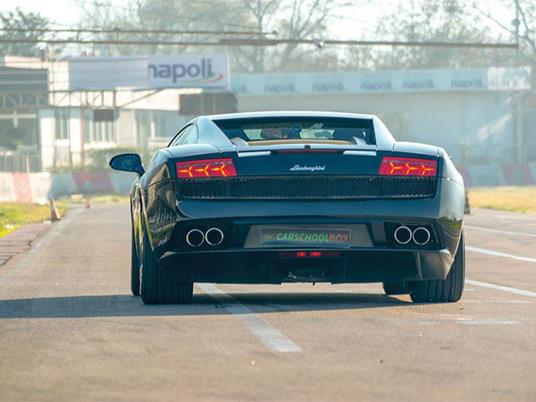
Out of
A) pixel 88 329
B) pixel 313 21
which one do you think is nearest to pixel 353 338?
pixel 88 329

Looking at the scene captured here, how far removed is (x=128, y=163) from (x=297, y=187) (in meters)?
2.05

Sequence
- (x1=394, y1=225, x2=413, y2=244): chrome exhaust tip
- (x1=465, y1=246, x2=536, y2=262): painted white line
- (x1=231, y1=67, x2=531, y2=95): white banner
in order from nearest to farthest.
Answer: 1. (x1=394, y1=225, x2=413, y2=244): chrome exhaust tip
2. (x1=465, y1=246, x2=536, y2=262): painted white line
3. (x1=231, y1=67, x2=531, y2=95): white banner

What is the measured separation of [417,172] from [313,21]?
8986 cm

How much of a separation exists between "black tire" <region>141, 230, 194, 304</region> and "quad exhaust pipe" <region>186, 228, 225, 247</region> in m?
0.43

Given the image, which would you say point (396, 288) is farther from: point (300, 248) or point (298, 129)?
point (300, 248)

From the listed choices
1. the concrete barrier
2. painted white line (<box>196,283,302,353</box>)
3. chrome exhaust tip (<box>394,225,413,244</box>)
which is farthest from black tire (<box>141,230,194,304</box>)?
the concrete barrier

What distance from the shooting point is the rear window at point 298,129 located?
1034 centimetres

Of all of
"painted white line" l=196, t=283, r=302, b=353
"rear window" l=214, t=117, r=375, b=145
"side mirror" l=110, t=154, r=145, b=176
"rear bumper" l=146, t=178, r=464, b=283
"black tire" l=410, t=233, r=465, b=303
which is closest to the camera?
"painted white line" l=196, t=283, r=302, b=353

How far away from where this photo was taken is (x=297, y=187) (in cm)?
950

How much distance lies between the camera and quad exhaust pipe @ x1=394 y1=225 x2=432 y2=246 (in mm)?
9531

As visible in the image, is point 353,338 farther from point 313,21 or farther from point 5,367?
point 313,21

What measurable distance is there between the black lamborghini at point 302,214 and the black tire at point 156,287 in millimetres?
44

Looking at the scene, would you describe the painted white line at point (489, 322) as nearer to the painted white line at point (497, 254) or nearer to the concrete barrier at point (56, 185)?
the painted white line at point (497, 254)

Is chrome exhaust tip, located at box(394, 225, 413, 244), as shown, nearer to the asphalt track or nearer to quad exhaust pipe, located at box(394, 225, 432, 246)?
quad exhaust pipe, located at box(394, 225, 432, 246)
